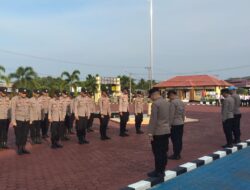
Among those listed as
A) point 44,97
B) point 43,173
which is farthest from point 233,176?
point 44,97

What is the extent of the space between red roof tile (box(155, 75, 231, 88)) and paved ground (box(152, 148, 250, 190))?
41.6 metres

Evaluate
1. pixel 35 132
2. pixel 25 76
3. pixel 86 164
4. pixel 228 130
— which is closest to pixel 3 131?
pixel 35 132

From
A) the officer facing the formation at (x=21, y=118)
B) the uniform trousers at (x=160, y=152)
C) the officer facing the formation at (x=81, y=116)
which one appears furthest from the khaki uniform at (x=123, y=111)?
the uniform trousers at (x=160, y=152)

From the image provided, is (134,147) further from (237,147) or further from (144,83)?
(144,83)

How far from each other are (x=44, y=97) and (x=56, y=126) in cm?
195

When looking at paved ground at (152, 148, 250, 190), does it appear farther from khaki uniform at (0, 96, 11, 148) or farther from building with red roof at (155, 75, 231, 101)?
building with red roof at (155, 75, 231, 101)

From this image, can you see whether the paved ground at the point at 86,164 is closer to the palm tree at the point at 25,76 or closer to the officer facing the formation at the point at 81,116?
the officer facing the formation at the point at 81,116

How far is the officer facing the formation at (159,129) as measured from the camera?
649 centimetres

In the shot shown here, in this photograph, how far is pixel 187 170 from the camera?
23.4 feet

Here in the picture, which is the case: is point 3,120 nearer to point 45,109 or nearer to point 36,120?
point 36,120

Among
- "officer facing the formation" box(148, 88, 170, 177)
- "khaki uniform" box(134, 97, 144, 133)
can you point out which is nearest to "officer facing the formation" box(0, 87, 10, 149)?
"khaki uniform" box(134, 97, 144, 133)

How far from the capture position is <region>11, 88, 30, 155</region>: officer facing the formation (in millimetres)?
9375

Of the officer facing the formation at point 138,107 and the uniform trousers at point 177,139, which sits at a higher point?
the officer facing the formation at point 138,107

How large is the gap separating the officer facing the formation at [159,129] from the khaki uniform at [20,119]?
4.23 meters
